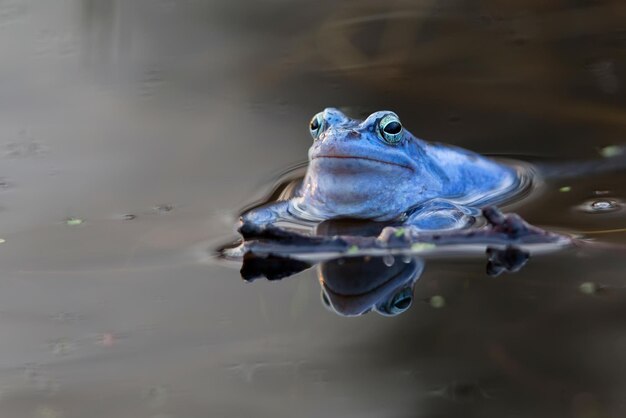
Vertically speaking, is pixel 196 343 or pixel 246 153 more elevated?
pixel 246 153

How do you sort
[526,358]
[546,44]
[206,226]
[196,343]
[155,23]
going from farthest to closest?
[155,23] < [546,44] < [206,226] < [196,343] < [526,358]

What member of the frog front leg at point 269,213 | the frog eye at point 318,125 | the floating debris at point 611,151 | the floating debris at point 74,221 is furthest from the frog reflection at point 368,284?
the floating debris at point 611,151

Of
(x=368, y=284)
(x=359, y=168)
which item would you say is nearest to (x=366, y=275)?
(x=368, y=284)

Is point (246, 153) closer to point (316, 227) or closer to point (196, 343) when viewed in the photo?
point (316, 227)

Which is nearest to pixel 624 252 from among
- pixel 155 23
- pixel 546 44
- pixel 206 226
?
pixel 206 226

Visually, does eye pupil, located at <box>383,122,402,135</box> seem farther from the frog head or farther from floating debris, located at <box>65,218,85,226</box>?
floating debris, located at <box>65,218,85,226</box>

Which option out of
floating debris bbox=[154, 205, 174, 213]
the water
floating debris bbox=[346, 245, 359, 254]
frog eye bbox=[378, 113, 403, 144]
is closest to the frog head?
frog eye bbox=[378, 113, 403, 144]
